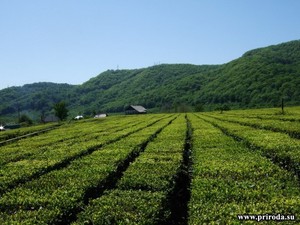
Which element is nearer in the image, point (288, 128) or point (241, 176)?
point (241, 176)

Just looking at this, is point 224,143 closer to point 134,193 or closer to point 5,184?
point 134,193

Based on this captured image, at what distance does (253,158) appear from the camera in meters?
19.6

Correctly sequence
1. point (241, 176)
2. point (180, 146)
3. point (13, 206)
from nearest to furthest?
1. point (13, 206)
2. point (241, 176)
3. point (180, 146)

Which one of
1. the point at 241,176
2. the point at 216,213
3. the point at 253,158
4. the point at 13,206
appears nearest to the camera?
the point at 216,213

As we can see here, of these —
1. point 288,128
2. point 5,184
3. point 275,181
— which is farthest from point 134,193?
point 288,128

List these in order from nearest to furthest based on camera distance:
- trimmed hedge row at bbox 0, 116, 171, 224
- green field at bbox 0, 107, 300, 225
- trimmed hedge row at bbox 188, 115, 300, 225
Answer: trimmed hedge row at bbox 188, 115, 300, 225 → green field at bbox 0, 107, 300, 225 → trimmed hedge row at bbox 0, 116, 171, 224

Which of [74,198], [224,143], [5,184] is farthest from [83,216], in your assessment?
[224,143]

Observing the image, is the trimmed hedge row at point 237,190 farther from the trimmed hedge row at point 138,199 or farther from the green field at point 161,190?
the trimmed hedge row at point 138,199

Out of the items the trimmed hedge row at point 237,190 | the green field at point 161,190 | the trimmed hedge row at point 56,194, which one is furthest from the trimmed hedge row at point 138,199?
the trimmed hedge row at point 237,190

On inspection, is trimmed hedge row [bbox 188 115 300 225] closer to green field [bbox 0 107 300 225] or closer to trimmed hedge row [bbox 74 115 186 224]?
green field [bbox 0 107 300 225]

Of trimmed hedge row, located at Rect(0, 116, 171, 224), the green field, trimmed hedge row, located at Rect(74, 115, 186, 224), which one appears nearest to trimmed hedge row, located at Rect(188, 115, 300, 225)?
the green field

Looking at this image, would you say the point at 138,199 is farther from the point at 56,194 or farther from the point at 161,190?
the point at 56,194

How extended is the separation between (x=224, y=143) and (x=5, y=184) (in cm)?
1771

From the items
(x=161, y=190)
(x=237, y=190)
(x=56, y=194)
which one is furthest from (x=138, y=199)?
(x=237, y=190)
